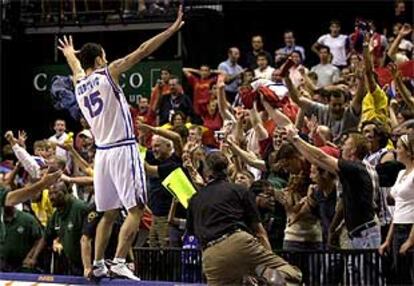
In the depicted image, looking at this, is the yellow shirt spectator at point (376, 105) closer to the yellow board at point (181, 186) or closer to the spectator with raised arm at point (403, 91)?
the spectator with raised arm at point (403, 91)

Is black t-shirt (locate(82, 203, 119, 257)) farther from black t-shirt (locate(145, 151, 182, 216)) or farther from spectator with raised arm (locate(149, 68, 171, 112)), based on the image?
spectator with raised arm (locate(149, 68, 171, 112))

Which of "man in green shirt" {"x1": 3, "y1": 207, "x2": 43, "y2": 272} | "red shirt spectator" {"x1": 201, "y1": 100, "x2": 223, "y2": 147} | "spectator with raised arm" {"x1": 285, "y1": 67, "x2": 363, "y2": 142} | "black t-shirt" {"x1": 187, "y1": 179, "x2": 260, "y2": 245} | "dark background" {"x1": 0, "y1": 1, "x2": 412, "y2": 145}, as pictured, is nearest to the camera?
"black t-shirt" {"x1": 187, "y1": 179, "x2": 260, "y2": 245}

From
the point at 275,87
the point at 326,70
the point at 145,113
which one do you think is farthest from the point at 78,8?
the point at 275,87

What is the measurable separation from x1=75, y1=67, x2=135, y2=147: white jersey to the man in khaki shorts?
1.24 meters

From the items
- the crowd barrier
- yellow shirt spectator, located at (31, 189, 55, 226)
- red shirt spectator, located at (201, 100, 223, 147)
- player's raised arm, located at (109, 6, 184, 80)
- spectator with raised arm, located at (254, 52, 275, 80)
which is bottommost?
the crowd barrier

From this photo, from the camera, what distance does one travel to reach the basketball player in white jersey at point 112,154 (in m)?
10.4

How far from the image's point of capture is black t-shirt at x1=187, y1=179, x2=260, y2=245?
9516 millimetres

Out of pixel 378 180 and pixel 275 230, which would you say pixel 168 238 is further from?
pixel 378 180

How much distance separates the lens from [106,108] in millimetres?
10500

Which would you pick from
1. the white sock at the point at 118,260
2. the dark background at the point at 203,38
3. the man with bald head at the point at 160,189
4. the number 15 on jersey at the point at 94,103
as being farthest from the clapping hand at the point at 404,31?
the white sock at the point at 118,260

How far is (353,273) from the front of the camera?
31.9ft

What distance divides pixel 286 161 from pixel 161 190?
2.35 meters

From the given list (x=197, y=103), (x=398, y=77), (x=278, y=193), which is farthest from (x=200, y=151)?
(x=197, y=103)

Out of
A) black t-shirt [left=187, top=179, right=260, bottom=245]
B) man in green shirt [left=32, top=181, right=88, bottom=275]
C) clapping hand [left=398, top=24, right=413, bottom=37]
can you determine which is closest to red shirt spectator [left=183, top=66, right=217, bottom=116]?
clapping hand [left=398, top=24, right=413, bottom=37]
